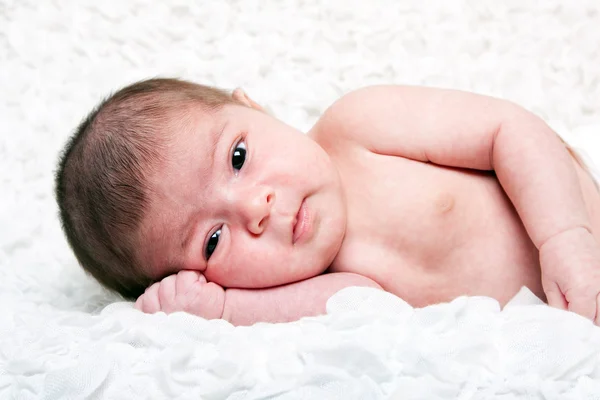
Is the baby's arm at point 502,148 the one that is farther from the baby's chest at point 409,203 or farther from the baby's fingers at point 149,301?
the baby's fingers at point 149,301

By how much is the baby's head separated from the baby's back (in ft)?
0.20

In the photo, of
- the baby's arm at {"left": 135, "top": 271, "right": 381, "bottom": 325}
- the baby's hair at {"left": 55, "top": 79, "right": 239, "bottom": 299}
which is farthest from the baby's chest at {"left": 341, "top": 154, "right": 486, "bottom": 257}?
the baby's hair at {"left": 55, "top": 79, "right": 239, "bottom": 299}

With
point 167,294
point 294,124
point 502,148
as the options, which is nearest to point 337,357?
point 167,294

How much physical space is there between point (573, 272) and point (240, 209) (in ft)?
1.83

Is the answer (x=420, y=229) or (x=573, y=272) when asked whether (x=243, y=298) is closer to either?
(x=420, y=229)

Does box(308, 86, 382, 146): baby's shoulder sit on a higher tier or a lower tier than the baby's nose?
higher

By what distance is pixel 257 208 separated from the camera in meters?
1.29

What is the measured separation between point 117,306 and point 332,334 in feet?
1.66

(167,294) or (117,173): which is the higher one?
(117,173)

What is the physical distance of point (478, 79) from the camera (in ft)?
6.72

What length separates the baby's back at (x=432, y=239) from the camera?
1.40 metres

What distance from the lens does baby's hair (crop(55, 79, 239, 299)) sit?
1335 millimetres

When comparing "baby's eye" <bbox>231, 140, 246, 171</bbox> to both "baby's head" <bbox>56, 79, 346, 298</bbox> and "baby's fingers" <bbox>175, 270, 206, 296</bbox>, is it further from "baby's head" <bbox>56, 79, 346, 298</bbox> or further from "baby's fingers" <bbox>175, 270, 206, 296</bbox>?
"baby's fingers" <bbox>175, 270, 206, 296</bbox>

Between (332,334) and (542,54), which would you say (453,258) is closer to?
(332,334)
